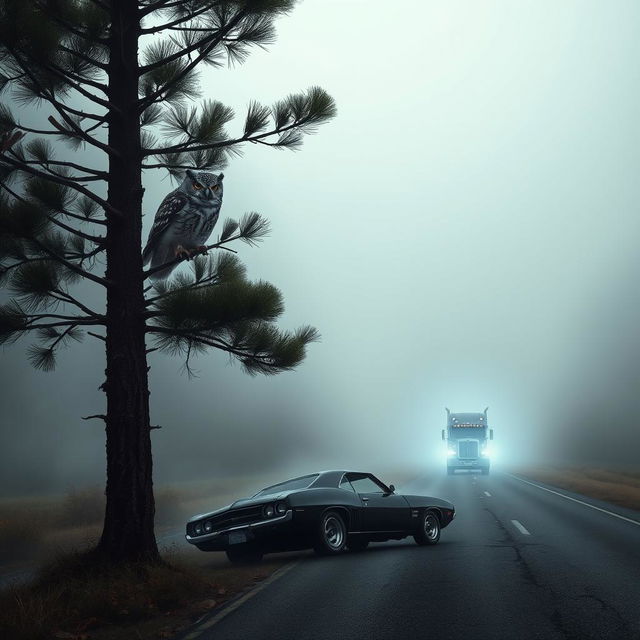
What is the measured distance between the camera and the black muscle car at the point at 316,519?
11250 mm

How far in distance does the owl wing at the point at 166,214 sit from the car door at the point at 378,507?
475 cm

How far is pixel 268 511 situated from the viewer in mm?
11305

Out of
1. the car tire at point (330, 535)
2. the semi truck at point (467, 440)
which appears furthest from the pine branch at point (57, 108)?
the semi truck at point (467, 440)

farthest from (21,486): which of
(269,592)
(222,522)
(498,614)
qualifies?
(498,614)

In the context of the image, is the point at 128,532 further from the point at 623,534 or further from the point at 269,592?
the point at 623,534

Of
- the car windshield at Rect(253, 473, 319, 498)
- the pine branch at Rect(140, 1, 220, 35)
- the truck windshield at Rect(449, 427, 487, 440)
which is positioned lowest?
the car windshield at Rect(253, 473, 319, 498)

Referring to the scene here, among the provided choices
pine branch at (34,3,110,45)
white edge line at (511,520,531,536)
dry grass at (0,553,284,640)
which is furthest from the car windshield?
pine branch at (34,3,110,45)

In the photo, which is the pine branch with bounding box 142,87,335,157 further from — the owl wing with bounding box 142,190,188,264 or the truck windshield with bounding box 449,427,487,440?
the truck windshield with bounding box 449,427,487,440

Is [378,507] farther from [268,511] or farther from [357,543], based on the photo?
[268,511]

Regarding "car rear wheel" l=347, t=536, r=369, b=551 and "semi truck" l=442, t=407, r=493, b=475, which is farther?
"semi truck" l=442, t=407, r=493, b=475

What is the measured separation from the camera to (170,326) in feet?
33.4

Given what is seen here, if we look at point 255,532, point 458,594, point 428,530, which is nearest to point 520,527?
point 428,530

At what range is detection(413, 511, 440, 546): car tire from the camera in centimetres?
1334

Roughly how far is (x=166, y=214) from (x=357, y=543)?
592cm
